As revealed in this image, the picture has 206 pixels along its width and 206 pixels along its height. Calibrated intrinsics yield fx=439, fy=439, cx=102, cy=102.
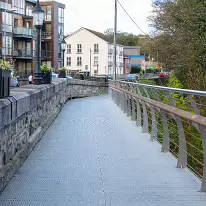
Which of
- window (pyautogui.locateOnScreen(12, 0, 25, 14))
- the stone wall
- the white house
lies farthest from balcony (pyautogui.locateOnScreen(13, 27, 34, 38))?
the stone wall

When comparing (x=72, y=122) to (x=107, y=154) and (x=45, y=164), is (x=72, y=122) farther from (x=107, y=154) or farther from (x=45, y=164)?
(x=45, y=164)

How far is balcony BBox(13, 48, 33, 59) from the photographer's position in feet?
182

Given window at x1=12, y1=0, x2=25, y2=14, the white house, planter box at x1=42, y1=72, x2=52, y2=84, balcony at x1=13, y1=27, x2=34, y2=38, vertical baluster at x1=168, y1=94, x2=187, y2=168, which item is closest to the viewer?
vertical baluster at x1=168, y1=94, x2=187, y2=168

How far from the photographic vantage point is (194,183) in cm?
584

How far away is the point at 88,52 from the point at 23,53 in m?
29.1

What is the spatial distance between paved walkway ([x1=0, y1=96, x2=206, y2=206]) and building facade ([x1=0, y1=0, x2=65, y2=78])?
133 ft

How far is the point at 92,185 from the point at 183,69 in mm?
18257

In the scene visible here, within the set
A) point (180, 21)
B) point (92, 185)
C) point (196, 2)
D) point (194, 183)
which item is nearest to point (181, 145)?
point (194, 183)

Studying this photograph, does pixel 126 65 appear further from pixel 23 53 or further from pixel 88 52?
pixel 23 53

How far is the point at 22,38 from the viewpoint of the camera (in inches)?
2254

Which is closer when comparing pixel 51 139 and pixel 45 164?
pixel 45 164

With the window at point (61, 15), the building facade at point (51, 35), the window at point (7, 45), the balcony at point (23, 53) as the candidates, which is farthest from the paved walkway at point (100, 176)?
the window at point (61, 15)

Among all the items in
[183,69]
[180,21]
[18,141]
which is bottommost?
[18,141]

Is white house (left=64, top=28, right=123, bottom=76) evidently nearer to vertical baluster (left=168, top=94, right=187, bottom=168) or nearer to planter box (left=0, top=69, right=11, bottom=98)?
vertical baluster (left=168, top=94, right=187, bottom=168)
